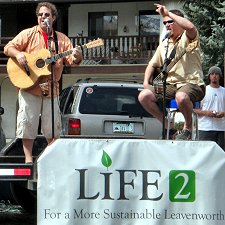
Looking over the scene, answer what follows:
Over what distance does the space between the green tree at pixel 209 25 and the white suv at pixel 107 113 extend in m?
7.55

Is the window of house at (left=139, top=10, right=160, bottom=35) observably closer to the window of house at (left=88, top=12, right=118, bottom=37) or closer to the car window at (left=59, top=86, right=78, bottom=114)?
the window of house at (left=88, top=12, right=118, bottom=37)

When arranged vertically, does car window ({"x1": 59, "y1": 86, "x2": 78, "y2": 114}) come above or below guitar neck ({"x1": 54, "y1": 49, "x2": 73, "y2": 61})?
below

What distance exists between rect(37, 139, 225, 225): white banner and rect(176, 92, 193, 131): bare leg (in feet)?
4.70

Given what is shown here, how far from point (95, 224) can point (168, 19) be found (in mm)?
2445

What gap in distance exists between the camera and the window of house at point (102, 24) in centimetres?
2819

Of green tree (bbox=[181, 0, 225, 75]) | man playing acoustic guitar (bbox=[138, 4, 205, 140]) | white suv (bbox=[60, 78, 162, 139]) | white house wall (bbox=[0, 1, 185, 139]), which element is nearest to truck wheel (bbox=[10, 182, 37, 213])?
white suv (bbox=[60, 78, 162, 139])

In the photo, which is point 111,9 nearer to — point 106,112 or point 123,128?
point 106,112

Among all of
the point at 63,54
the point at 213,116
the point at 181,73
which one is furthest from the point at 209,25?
the point at 63,54

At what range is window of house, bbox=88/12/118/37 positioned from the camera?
28188 millimetres

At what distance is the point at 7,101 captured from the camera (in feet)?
91.8

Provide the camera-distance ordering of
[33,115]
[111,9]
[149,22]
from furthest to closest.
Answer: [111,9] → [149,22] → [33,115]

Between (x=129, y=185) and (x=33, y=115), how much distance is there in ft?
6.85

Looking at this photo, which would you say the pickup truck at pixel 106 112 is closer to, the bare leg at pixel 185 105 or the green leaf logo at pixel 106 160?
the bare leg at pixel 185 105

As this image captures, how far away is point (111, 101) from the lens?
10500 mm
